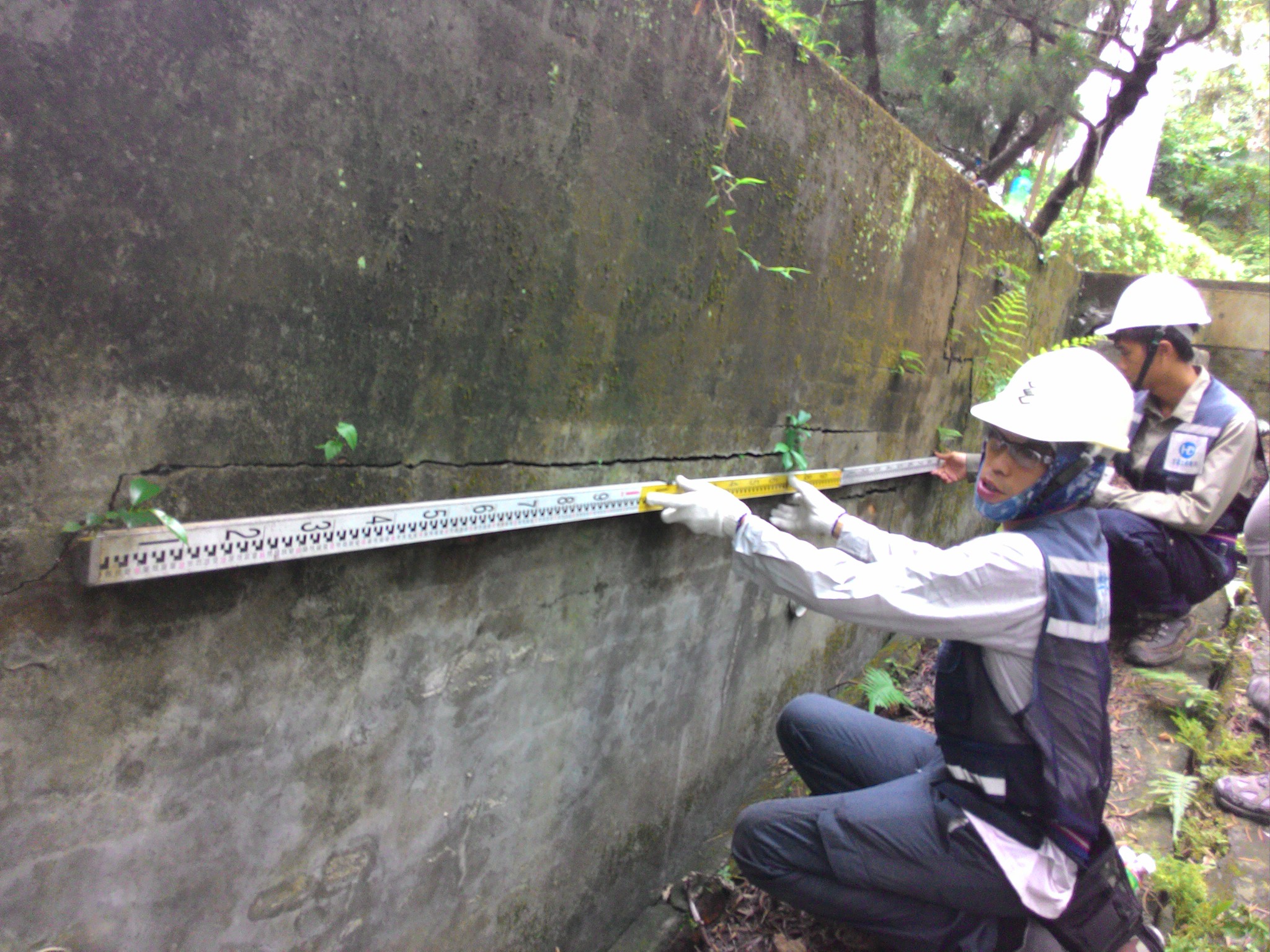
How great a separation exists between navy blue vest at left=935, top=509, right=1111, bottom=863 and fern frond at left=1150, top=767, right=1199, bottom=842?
5.95ft

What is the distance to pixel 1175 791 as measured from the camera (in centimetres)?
367

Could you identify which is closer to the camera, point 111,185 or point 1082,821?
point 111,185

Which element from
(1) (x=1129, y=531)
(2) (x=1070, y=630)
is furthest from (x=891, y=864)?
(1) (x=1129, y=531)

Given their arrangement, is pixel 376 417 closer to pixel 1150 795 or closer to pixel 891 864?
pixel 891 864

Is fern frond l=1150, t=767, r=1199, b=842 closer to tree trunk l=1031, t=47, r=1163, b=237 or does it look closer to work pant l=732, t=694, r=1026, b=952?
work pant l=732, t=694, r=1026, b=952

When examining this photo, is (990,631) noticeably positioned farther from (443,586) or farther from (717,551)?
(443,586)

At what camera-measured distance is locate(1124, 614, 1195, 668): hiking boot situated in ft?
15.8

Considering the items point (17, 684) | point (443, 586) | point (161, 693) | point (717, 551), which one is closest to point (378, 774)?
point (443, 586)

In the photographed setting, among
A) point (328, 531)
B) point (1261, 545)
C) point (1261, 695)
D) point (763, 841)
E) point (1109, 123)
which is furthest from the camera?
point (1109, 123)

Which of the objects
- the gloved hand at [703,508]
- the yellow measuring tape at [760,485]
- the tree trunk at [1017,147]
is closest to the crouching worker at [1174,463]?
the yellow measuring tape at [760,485]

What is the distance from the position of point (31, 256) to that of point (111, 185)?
163mm

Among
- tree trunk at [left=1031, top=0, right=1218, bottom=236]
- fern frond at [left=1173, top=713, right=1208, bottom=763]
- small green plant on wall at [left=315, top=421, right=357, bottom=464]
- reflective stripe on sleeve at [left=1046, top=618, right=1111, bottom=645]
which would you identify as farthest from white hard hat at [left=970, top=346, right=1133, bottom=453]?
tree trunk at [left=1031, top=0, right=1218, bottom=236]

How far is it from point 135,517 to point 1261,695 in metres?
5.76

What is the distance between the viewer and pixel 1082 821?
7.10 ft
